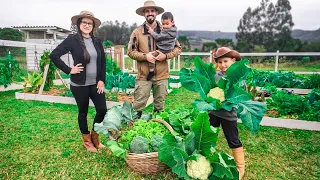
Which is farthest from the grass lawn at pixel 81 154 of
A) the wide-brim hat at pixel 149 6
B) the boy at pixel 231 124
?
the wide-brim hat at pixel 149 6

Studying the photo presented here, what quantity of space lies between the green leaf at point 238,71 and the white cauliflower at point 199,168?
2.35 ft

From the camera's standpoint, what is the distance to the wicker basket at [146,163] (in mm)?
2334

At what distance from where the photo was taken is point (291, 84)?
7.38 metres

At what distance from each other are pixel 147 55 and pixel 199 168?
183cm

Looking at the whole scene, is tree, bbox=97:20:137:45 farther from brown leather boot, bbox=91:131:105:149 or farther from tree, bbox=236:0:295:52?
brown leather boot, bbox=91:131:105:149

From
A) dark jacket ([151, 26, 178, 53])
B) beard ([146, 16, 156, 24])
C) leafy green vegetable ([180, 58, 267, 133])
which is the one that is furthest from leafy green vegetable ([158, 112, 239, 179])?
beard ([146, 16, 156, 24])

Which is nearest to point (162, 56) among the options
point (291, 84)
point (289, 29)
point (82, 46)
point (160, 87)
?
point (160, 87)

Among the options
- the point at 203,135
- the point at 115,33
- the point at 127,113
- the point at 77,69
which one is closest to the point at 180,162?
the point at 203,135

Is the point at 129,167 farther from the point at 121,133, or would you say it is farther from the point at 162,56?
the point at 162,56

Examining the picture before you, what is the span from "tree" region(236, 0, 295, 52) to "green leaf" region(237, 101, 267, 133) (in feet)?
127

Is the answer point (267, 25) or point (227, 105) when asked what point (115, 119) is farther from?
point (267, 25)

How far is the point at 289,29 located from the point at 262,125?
4344 centimetres

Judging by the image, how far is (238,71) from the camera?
2.01 m

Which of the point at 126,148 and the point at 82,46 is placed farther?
the point at 82,46
